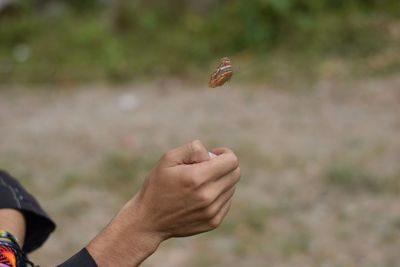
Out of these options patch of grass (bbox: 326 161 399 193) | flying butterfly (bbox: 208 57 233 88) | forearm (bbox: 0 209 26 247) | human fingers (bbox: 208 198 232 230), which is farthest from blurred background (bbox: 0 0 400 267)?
human fingers (bbox: 208 198 232 230)

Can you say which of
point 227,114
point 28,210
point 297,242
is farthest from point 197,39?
point 28,210

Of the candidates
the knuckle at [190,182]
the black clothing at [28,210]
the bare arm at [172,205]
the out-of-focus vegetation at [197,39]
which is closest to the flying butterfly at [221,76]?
the bare arm at [172,205]

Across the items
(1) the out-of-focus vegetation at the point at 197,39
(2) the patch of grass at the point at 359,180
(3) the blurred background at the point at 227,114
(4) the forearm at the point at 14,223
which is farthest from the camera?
(1) the out-of-focus vegetation at the point at 197,39

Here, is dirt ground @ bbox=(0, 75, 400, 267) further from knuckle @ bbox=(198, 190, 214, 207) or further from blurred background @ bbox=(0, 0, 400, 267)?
knuckle @ bbox=(198, 190, 214, 207)

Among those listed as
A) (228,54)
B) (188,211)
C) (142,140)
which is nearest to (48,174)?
(142,140)

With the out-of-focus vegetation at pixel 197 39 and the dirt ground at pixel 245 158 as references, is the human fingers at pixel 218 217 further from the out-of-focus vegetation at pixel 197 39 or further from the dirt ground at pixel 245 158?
the out-of-focus vegetation at pixel 197 39

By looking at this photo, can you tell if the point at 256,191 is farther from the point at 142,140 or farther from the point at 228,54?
the point at 228,54
